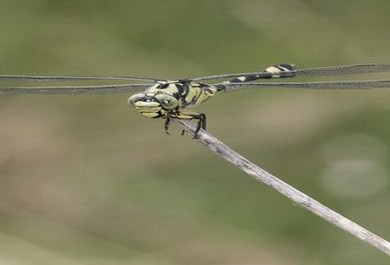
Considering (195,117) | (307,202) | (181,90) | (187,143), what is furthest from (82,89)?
(187,143)

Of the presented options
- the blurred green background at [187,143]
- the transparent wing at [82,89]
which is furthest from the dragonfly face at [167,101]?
the blurred green background at [187,143]

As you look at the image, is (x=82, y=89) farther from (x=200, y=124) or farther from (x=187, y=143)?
(x=187, y=143)

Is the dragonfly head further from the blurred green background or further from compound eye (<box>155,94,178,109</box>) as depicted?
the blurred green background

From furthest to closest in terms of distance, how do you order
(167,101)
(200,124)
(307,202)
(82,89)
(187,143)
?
(187,143)
(82,89)
(167,101)
(200,124)
(307,202)

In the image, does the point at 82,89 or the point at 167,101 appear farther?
the point at 82,89

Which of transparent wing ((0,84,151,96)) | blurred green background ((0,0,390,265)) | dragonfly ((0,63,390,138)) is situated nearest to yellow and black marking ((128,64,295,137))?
dragonfly ((0,63,390,138))

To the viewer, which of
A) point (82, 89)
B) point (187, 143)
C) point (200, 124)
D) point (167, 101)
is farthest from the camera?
point (187, 143)
